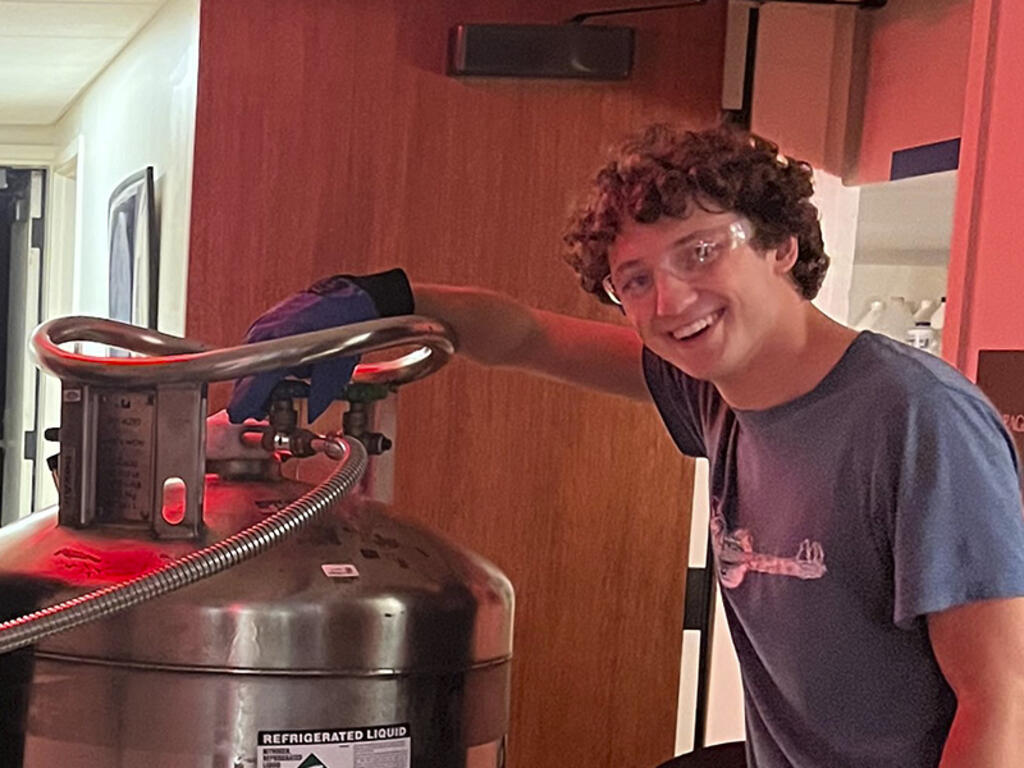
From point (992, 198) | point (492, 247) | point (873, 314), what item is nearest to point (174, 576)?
point (992, 198)

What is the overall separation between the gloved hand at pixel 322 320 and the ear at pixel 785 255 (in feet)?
0.98

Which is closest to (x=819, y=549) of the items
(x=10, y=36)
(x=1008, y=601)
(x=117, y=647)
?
(x=1008, y=601)

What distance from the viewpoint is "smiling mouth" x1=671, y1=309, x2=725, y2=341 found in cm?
101

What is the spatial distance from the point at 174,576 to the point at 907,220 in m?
1.30

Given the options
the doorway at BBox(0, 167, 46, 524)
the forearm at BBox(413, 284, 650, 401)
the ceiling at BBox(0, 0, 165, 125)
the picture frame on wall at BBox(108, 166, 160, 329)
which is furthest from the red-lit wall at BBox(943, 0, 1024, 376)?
the doorway at BBox(0, 167, 46, 524)

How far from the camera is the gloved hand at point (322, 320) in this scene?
1.01 m

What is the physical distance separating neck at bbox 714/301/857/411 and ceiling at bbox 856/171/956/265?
0.53 m

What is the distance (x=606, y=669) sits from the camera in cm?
183

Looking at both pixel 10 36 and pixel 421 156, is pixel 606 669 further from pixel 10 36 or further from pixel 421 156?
pixel 10 36

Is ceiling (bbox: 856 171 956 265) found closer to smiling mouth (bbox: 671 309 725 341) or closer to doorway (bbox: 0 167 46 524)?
smiling mouth (bbox: 671 309 725 341)

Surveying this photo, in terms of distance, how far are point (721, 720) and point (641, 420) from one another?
1.35 feet

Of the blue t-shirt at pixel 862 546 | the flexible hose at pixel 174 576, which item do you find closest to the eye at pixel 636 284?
the blue t-shirt at pixel 862 546

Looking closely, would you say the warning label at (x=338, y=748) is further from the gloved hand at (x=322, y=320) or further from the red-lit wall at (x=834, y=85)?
the red-lit wall at (x=834, y=85)

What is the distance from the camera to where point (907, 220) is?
184cm
